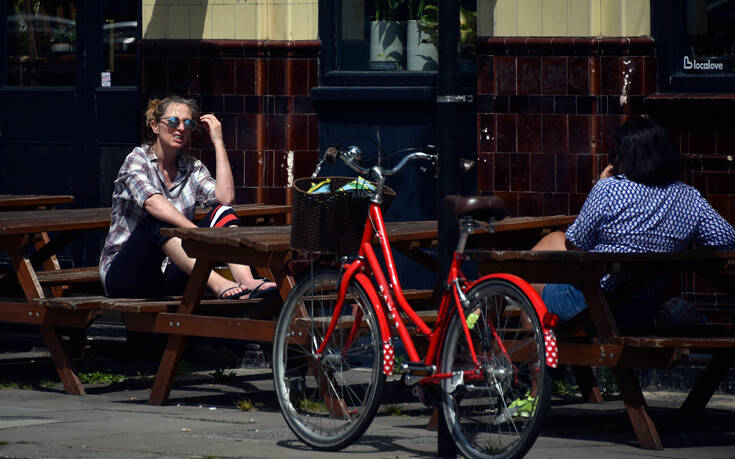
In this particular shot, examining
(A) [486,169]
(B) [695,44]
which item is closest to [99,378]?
(A) [486,169]

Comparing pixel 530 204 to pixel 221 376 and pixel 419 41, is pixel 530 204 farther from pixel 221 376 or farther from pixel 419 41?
pixel 221 376

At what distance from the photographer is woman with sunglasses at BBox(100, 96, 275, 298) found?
774 centimetres

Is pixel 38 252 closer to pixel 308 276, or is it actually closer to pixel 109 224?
pixel 109 224

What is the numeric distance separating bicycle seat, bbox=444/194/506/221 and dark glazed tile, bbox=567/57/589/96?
2964mm

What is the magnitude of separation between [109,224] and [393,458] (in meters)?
2.94

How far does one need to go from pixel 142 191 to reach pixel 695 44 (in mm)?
3221

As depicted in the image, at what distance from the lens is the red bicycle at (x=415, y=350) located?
5434 millimetres

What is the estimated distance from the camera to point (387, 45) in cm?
952

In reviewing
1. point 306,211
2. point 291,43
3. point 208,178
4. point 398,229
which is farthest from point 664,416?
point 291,43

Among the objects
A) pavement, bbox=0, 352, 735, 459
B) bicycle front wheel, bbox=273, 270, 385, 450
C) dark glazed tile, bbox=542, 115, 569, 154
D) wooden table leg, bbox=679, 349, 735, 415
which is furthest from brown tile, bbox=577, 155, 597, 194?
bicycle front wheel, bbox=273, 270, 385, 450

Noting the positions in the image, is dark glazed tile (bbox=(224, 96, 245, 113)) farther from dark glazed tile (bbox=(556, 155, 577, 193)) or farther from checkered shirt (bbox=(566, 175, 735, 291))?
checkered shirt (bbox=(566, 175, 735, 291))

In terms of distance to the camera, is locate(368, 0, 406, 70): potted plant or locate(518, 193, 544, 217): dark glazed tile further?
locate(368, 0, 406, 70): potted plant

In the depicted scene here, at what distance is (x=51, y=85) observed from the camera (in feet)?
34.6

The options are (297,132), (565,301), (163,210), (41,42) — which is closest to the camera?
(565,301)
